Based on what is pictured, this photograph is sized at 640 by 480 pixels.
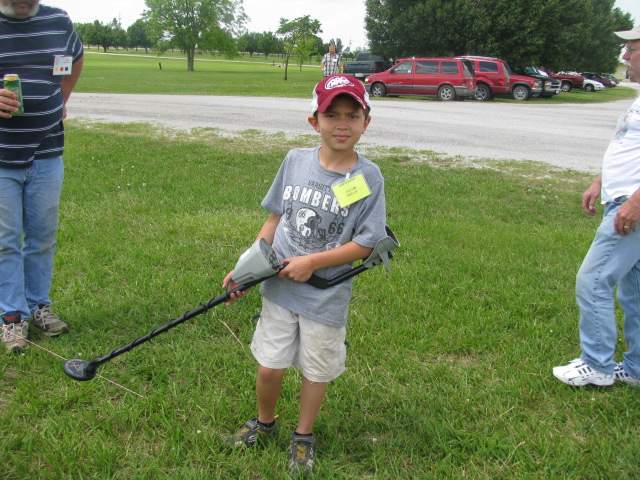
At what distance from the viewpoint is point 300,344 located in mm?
2363

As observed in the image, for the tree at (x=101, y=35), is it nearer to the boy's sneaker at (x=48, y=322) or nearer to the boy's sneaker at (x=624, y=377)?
the boy's sneaker at (x=48, y=322)

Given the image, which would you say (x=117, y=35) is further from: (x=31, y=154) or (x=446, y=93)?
(x=31, y=154)

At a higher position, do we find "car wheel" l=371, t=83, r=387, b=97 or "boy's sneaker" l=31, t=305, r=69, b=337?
"car wheel" l=371, t=83, r=387, b=97

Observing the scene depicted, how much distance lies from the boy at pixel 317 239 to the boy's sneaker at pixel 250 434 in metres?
0.17

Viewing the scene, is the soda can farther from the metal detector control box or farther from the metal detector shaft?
the metal detector control box

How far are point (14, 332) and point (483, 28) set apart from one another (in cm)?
3396

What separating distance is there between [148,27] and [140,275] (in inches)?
2889

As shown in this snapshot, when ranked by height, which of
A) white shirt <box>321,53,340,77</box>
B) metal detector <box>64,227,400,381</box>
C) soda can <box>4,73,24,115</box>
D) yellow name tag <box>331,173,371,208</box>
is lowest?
metal detector <box>64,227,400,381</box>

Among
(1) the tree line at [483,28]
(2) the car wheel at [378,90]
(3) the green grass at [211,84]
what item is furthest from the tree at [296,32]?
(2) the car wheel at [378,90]

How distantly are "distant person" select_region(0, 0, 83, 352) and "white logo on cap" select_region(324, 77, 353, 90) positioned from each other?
178 cm

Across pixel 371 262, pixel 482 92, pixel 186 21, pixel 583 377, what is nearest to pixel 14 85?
pixel 371 262

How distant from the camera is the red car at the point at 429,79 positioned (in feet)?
73.8

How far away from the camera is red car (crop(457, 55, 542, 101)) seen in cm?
2391

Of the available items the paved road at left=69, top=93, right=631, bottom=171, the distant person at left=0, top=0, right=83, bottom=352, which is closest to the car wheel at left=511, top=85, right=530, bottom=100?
the paved road at left=69, top=93, right=631, bottom=171
